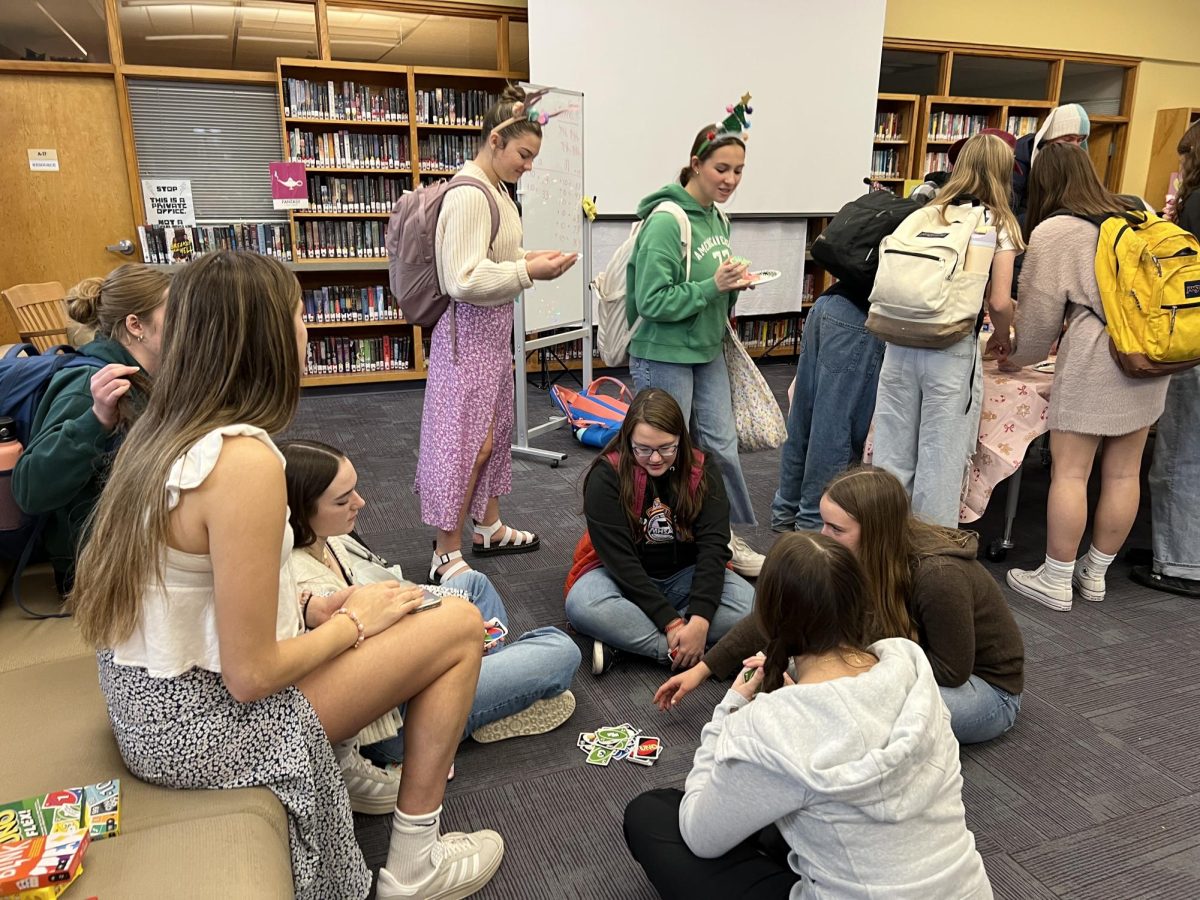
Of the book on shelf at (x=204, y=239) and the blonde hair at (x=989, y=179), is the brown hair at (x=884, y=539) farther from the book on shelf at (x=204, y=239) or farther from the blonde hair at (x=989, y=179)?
the book on shelf at (x=204, y=239)

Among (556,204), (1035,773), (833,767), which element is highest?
(556,204)

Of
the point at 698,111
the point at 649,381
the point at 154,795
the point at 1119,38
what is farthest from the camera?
the point at 1119,38

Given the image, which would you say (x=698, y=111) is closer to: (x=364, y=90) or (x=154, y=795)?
(x=364, y=90)

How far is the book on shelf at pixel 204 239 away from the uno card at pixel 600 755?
4.14 m

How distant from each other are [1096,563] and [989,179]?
4.15 feet

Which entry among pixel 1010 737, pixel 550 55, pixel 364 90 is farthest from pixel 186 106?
pixel 1010 737

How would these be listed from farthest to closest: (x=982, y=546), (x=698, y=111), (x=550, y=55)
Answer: (x=698, y=111), (x=550, y=55), (x=982, y=546)

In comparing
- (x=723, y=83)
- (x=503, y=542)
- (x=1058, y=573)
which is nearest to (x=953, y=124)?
(x=723, y=83)

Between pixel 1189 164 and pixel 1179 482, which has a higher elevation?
pixel 1189 164

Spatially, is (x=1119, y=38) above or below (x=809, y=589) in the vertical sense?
above

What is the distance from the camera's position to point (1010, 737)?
1.92 m

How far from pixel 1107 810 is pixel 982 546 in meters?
1.46

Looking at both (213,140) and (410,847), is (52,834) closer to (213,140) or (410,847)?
(410,847)

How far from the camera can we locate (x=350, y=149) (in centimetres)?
527
